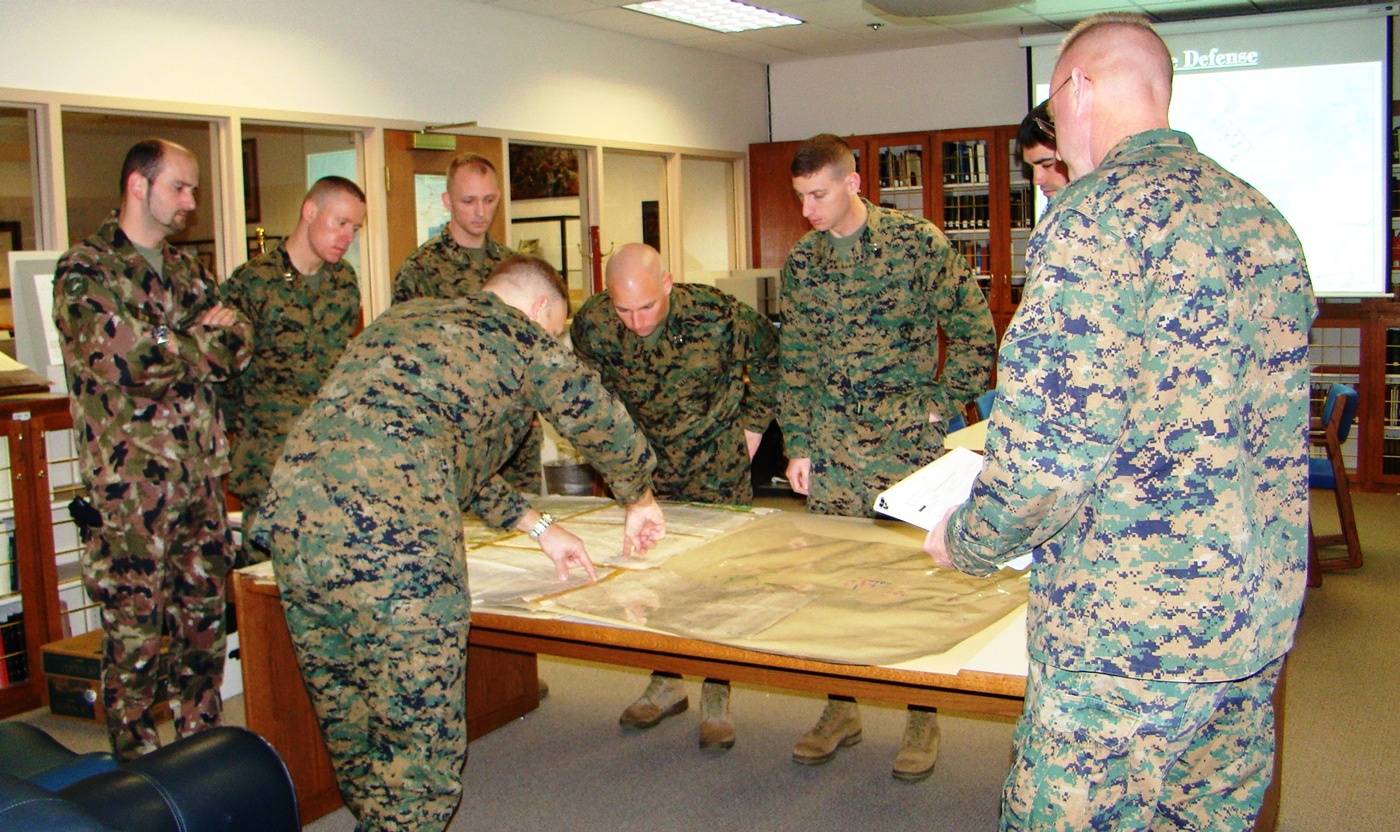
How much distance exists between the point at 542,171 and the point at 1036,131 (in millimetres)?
5193

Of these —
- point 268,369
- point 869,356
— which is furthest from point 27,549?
point 869,356

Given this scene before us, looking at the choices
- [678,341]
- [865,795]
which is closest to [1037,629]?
[865,795]

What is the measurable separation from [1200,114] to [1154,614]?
265 inches

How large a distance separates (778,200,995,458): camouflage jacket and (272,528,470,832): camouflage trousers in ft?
4.92

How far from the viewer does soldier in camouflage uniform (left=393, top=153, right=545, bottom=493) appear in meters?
4.07

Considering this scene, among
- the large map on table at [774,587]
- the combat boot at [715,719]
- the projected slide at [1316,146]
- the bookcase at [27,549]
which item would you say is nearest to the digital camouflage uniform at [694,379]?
the large map on table at [774,587]

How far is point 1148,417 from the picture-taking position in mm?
1429

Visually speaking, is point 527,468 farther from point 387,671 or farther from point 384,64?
point 384,64

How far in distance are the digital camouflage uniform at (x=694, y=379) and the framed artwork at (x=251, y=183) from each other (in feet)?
9.68

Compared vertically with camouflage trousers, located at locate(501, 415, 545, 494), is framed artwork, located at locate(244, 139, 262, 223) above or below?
A: above

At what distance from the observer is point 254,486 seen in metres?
3.77

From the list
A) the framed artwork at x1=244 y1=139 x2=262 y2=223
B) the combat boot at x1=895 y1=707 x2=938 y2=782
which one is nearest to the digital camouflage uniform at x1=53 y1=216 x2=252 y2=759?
the combat boot at x1=895 y1=707 x2=938 y2=782

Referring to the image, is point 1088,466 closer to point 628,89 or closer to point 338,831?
point 338,831

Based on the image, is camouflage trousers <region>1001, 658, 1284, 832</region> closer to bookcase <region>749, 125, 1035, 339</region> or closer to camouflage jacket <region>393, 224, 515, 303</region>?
camouflage jacket <region>393, 224, 515, 303</region>
